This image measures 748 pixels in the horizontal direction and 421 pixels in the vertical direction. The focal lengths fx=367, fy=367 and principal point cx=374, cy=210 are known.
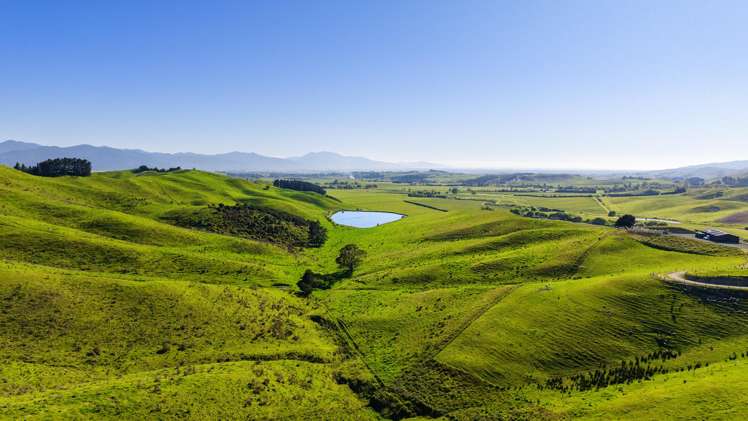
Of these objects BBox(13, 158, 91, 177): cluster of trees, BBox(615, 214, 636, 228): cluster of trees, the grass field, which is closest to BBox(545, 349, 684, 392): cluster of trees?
the grass field

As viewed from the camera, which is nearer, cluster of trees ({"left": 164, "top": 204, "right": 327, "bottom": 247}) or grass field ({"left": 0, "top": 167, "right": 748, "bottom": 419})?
grass field ({"left": 0, "top": 167, "right": 748, "bottom": 419})

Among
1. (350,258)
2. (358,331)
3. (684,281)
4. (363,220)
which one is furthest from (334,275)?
(363,220)

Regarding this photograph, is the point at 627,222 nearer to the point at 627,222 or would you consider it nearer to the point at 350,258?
the point at 627,222

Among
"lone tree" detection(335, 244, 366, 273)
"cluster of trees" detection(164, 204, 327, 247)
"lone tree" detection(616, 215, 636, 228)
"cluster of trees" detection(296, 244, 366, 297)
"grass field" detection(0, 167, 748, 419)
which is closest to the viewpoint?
"grass field" detection(0, 167, 748, 419)

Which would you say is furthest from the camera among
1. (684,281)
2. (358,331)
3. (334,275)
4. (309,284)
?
(334,275)

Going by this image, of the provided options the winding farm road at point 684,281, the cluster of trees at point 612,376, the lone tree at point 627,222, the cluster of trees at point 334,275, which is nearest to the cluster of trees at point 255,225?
the cluster of trees at point 334,275

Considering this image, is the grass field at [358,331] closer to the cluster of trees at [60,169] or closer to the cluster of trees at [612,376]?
the cluster of trees at [612,376]

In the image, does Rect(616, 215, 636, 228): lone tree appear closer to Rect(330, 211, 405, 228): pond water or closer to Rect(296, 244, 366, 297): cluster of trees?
Rect(296, 244, 366, 297): cluster of trees
